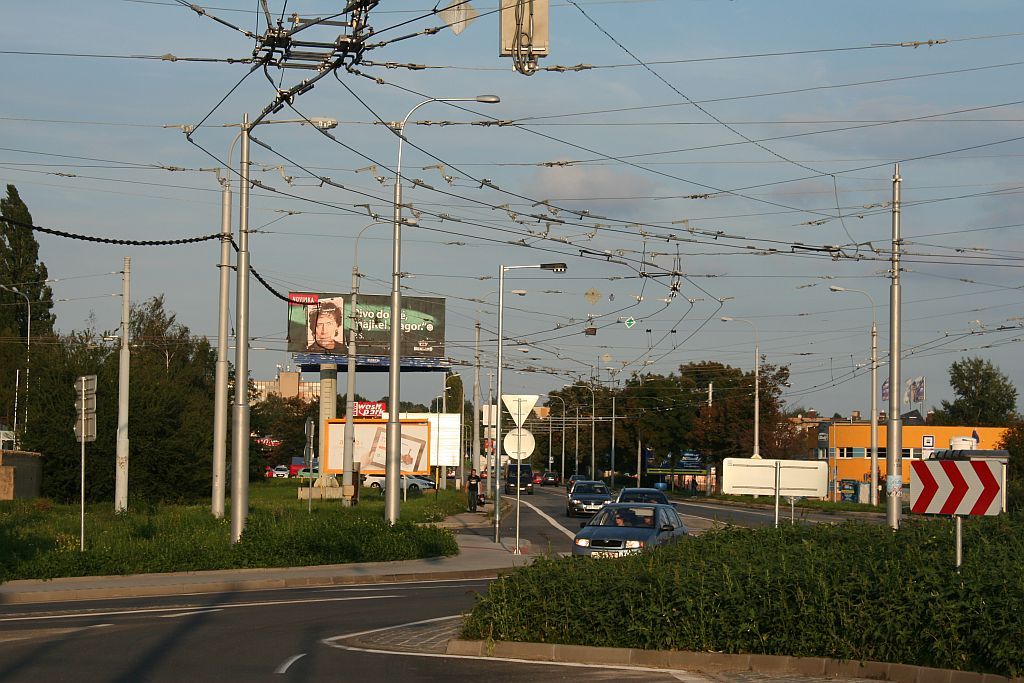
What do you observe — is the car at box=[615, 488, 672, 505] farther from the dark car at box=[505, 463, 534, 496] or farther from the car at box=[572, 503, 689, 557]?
the dark car at box=[505, 463, 534, 496]

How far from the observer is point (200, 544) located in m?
24.5

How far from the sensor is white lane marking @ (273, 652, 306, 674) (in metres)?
12.2

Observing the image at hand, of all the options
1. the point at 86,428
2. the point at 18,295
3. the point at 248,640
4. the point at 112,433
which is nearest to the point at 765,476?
the point at 248,640

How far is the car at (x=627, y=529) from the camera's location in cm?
2255

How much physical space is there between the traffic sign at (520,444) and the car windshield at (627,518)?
A: 5.48 metres

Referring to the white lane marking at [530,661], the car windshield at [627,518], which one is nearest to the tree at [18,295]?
the car windshield at [627,518]

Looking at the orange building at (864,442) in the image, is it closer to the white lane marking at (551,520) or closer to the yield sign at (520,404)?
the white lane marking at (551,520)

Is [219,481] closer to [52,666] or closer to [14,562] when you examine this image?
[14,562]

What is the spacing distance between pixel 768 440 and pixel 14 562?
199 ft

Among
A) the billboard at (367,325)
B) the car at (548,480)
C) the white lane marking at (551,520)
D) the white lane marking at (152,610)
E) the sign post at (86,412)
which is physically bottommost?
the car at (548,480)

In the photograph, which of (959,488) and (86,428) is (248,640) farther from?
(86,428)

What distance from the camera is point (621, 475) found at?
114 meters

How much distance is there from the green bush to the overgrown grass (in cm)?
1149

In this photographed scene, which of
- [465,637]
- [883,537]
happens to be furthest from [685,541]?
[465,637]
